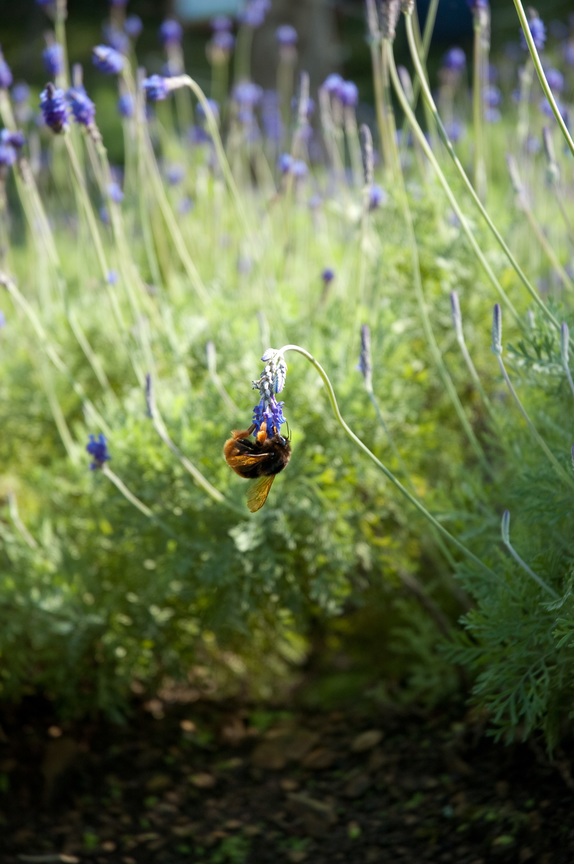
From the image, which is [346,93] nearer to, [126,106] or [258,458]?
[126,106]

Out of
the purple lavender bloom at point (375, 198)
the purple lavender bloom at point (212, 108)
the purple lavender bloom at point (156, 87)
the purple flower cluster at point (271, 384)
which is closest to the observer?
the purple flower cluster at point (271, 384)

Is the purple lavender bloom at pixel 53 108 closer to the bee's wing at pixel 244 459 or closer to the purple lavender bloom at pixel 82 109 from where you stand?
the purple lavender bloom at pixel 82 109

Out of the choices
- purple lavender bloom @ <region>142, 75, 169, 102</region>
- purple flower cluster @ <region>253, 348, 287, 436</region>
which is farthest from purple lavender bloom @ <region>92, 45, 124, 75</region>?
purple flower cluster @ <region>253, 348, 287, 436</region>

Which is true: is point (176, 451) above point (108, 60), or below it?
below

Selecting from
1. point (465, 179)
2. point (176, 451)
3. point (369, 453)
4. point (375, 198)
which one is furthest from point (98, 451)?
point (375, 198)

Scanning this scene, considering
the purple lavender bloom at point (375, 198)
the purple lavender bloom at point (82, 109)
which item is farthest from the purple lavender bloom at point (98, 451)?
the purple lavender bloom at point (375, 198)

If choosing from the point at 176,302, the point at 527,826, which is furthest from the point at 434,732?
the point at 176,302

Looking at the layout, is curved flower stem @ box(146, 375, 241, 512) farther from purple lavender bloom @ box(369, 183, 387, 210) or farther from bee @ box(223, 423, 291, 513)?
purple lavender bloom @ box(369, 183, 387, 210)
